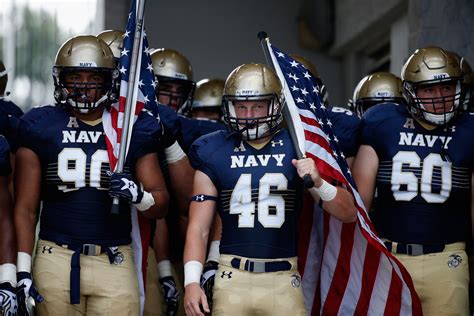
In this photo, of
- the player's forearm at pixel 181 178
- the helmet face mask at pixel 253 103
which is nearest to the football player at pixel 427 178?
the helmet face mask at pixel 253 103

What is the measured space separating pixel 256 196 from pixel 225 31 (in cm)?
657

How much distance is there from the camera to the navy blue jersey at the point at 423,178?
4.51 m

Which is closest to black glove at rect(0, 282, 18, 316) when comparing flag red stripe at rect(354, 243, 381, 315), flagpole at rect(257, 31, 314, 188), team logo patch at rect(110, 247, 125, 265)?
team logo patch at rect(110, 247, 125, 265)

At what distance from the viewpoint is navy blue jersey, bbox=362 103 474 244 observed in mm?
4512

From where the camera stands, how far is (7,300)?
397 cm

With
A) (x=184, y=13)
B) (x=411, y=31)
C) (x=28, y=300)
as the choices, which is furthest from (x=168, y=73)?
(x=184, y=13)

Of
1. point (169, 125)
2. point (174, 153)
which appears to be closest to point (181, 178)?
point (174, 153)

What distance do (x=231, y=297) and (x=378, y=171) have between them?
43.5 inches

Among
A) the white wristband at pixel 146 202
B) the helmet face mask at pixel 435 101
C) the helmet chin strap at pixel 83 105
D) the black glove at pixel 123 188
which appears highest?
the helmet face mask at pixel 435 101

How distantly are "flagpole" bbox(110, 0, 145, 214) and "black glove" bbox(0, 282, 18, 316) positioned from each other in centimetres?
54

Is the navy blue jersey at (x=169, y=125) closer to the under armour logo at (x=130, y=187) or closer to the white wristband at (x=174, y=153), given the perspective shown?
the white wristband at (x=174, y=153)

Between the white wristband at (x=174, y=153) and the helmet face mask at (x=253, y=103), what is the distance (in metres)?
0.67

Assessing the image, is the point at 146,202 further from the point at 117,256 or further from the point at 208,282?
the point at 208,282

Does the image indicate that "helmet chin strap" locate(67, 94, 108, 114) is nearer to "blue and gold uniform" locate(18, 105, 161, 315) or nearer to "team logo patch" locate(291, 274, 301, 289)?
"blue and gold uniform" locate(18, 105, 161, 315)
